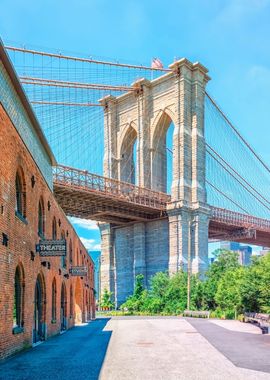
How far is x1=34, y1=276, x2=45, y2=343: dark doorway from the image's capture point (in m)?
17.2

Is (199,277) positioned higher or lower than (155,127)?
lower

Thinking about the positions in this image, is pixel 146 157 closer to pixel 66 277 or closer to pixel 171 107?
pixel 171 107

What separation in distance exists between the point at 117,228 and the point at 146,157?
930 cm

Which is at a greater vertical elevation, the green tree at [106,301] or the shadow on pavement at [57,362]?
the shadow on pavement at [57,362]

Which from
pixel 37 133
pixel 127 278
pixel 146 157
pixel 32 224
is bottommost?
pixel 127 278

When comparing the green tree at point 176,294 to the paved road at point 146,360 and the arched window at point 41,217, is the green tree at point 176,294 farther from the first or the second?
the paved road at point 146,360

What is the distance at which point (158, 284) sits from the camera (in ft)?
160

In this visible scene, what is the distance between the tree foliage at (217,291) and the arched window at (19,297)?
14121 millimetres

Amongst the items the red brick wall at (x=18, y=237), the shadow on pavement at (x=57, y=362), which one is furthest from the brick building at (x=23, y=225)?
the shadow on pavement at (x=57, y=362)

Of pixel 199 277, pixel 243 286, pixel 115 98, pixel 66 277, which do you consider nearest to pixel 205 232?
pixel 199 277

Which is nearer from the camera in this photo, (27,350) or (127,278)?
(27,350)

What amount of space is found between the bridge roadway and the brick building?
83.1 feet

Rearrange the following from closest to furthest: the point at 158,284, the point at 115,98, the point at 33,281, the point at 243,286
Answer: the point at 33,281 < the point at 243,286 < the point at 158,284 < the point at 115,98

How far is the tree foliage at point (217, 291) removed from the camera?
27.4 m
